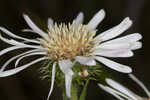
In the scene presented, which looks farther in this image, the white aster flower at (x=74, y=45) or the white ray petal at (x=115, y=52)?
the white aster flower at (x=74, y=45)

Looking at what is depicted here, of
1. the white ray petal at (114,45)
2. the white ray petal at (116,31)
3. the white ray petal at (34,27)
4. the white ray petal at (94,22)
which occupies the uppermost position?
the white ray petal at (34,27)

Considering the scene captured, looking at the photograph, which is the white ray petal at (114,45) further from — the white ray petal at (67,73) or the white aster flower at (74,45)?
the white ray petal at (67,73)

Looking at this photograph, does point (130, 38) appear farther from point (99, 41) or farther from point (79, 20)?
point (79, 20)

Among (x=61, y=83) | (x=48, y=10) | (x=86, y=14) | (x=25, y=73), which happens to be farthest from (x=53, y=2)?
(x=61, y=83)

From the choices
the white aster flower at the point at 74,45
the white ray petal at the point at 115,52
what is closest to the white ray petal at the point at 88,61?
the white aster flower at the point at 74,45

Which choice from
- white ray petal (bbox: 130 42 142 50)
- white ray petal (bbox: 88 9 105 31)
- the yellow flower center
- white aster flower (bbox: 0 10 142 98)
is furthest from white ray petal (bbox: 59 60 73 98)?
white ray petal (bbox: 88 9 105 31)

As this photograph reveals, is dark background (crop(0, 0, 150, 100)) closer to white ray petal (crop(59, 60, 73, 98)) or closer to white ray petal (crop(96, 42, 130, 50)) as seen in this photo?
white ray petal (crop(96, 42, 130, 50))

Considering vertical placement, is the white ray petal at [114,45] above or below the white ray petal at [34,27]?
below
